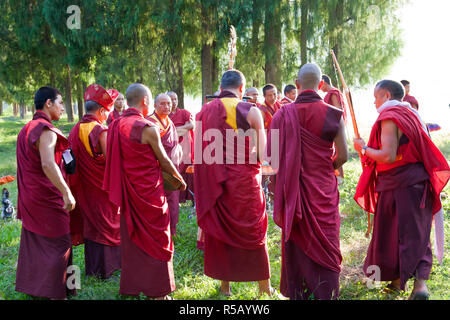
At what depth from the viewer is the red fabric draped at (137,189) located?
4023 millimetres

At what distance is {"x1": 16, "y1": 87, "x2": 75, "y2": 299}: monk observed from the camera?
13.1 feet

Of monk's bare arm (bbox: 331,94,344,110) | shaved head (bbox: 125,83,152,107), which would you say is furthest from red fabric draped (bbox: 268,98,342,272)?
monk's bare arm (bbox: 331,94,344,110)

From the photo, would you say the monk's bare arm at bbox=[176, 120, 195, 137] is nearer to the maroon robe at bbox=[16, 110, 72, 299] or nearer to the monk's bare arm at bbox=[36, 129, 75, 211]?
the maroon robe at bbox=[16, 110, 72, 299]

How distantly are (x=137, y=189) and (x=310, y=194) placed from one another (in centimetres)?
169

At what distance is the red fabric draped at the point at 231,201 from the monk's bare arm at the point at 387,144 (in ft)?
3.97

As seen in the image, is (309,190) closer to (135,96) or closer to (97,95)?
(135,96)

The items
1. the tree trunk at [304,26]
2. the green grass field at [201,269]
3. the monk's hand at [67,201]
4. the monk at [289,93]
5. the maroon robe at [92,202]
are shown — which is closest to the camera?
the monk's hand at [67,201]

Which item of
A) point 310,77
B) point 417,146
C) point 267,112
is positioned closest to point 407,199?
point 417,146

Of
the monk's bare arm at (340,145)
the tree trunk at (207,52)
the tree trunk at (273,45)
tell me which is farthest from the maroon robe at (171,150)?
the tree trunk at (273,45)

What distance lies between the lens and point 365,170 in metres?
4.48

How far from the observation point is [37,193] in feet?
13.2

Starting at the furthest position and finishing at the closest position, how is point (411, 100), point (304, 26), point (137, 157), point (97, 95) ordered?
point (304, 26)
point (411, 100)
point (97, 95)
point (137, 157)

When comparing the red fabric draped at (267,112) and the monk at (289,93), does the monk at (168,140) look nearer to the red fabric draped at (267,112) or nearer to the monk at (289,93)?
the red fabric draped at (267,112)

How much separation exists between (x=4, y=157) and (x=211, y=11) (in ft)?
32.4
